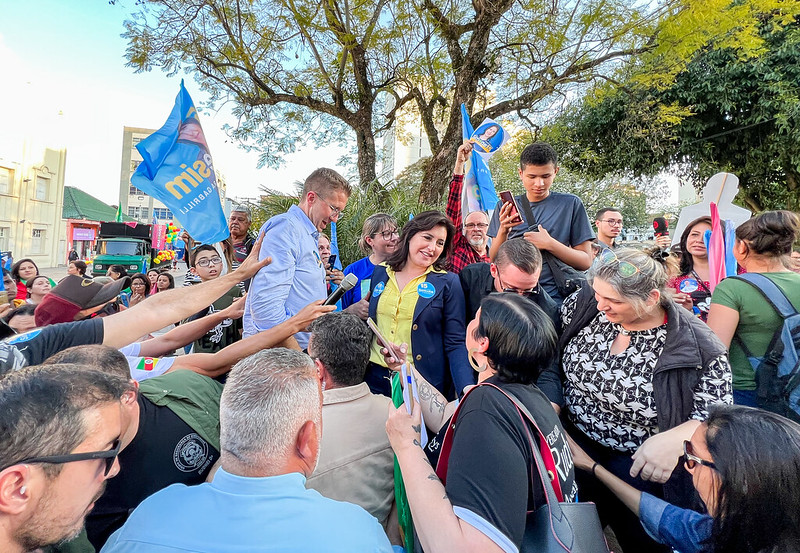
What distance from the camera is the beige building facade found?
27016 millimetres

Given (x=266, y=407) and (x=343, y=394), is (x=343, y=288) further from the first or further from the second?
(x=266, y=407)

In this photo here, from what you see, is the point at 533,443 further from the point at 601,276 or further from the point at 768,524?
the point at 601,276

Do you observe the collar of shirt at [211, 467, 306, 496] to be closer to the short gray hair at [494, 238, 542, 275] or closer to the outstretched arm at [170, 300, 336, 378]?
the outstretched arm at [170, 300, 336, 378]

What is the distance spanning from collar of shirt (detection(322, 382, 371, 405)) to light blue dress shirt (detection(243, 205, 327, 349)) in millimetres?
1032

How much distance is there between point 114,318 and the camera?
1.99m

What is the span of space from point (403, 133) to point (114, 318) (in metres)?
A: 14.6

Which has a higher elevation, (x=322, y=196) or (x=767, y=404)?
(x=322, y=196)

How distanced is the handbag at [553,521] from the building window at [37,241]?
38728mm

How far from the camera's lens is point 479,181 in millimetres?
3828

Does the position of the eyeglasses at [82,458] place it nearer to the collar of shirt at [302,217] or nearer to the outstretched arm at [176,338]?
the outstretched arm at [176,338]

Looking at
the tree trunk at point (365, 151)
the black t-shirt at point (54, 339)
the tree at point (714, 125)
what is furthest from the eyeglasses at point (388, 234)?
the tree at point (714, 125)

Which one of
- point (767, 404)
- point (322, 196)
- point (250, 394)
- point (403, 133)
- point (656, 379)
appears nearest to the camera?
point (250, 394)

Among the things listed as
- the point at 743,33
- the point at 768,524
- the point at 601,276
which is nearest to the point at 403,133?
the point at 743,33

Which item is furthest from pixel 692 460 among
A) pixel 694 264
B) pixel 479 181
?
pixel 479 181
